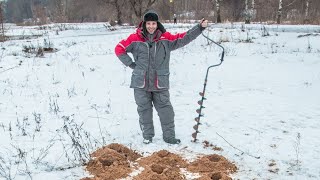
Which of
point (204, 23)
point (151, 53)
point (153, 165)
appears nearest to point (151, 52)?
point (151, 53)

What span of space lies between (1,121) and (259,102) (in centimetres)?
471

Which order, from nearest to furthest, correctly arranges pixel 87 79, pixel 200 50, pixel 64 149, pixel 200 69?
pixel 64 149
pixel 87 79
pixel 200 69
pixel 200 50

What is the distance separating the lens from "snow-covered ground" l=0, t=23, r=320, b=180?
14.4 ft

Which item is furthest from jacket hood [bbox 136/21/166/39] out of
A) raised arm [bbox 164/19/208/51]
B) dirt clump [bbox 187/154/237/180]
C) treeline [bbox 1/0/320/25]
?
treeline [bbox 1/0/320/25]

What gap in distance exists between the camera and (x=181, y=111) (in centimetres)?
662

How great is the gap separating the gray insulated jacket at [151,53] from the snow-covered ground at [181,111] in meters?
0.87

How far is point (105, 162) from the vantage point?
429 centimetres

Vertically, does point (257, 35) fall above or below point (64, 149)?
above

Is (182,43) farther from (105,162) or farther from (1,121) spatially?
(1,121)

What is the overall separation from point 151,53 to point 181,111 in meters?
2.15

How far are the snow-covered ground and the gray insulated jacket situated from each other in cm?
87

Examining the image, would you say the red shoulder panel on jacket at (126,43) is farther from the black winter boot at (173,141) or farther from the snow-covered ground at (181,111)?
the black winter boot at (173,141)

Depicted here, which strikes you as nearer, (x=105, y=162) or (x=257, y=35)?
(x=105, y=162)

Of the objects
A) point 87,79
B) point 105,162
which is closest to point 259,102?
point 105,162
